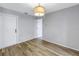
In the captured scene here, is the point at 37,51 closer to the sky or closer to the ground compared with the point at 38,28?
closer to the ground

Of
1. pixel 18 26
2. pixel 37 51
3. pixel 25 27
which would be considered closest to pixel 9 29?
pixel 18 26

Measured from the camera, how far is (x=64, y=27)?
11.5 ft

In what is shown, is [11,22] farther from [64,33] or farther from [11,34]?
[64,33]

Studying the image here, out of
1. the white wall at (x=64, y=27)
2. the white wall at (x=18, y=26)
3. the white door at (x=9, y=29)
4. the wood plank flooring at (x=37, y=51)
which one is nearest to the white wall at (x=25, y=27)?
the white wall at (x=18, y=26)

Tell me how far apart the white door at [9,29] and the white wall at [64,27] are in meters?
1.83

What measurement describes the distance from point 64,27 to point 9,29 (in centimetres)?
234

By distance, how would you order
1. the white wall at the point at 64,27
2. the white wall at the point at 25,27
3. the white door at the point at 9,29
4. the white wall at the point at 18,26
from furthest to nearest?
the white wall at the point at 25,27, the white door at the point at 9,29, the white wall at the point at 18,26, the white wall at the point at 64,27

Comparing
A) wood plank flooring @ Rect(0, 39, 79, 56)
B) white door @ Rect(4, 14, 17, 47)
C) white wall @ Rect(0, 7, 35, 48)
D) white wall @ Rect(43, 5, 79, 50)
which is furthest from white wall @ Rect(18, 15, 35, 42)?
wood plank flooring @ Rect(0, 39, 79, 56)

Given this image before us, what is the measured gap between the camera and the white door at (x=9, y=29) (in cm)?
338

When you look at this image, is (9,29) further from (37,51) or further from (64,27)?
(64,27)

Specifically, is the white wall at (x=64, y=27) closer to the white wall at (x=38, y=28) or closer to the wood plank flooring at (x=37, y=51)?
the wood plank flooring at (x=37, y=51)

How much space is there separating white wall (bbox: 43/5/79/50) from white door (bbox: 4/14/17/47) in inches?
72.0

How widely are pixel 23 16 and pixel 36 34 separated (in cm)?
172

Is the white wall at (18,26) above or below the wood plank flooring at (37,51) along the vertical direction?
above
